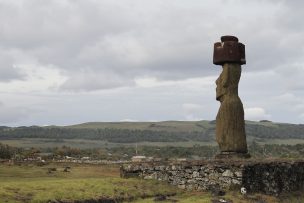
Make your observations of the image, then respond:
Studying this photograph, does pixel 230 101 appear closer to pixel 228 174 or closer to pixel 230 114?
pixel 230 114

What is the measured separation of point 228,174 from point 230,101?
368 centimetres

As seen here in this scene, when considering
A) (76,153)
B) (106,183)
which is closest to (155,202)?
(106,183)

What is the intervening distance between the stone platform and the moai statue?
5.04ft

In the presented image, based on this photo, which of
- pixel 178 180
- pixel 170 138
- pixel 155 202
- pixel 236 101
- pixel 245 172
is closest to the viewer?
pixel 155 202

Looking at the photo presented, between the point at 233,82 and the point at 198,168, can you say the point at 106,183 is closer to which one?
the point at 198,168

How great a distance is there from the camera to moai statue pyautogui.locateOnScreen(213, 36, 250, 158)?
21844 millimetres

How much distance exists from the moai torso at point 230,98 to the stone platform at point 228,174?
63.7 inches

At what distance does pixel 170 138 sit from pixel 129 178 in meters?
162

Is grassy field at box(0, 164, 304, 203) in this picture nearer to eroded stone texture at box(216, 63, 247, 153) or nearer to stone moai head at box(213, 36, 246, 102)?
eroded stone texture at box(216, 63, 247, 153)

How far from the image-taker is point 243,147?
866 inches

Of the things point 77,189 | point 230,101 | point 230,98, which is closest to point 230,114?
point 230,101

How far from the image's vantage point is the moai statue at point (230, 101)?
71.7ft

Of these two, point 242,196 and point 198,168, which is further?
point 198,168

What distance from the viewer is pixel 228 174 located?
64.6ft
